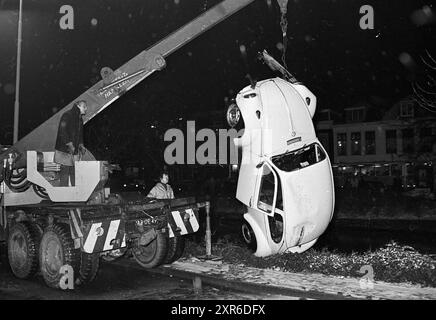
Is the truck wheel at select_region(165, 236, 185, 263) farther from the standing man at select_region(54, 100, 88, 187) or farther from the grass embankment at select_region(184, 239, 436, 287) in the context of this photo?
the standing man at select_region(54, 100, 88, 187)

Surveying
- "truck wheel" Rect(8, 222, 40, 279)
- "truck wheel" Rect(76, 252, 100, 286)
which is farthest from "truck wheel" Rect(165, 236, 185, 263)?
"truck wheel" Rect(8, 222, 40, 279)

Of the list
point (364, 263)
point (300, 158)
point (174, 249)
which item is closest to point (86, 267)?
point (174, 249)

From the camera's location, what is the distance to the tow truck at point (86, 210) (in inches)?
288

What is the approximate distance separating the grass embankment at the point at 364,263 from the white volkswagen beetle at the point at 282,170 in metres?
0.22

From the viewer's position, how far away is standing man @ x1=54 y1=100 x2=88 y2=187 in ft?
26.2

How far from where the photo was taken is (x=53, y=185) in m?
8.36

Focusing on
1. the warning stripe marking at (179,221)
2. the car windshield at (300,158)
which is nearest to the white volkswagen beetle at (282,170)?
the car windshield at (300,158)

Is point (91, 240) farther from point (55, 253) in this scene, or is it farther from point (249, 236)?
point (249, 236)

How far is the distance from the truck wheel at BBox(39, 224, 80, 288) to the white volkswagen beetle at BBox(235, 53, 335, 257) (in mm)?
2941

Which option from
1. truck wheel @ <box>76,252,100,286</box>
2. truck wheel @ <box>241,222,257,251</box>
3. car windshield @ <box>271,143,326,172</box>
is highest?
car windshield @ <box>271,143,326,172</box>

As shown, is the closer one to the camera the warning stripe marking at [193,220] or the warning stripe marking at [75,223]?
the warning stripe marking at [75,223]

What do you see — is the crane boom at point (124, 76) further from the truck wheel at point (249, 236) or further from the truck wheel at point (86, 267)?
the truck wheel at point (249, 236)
